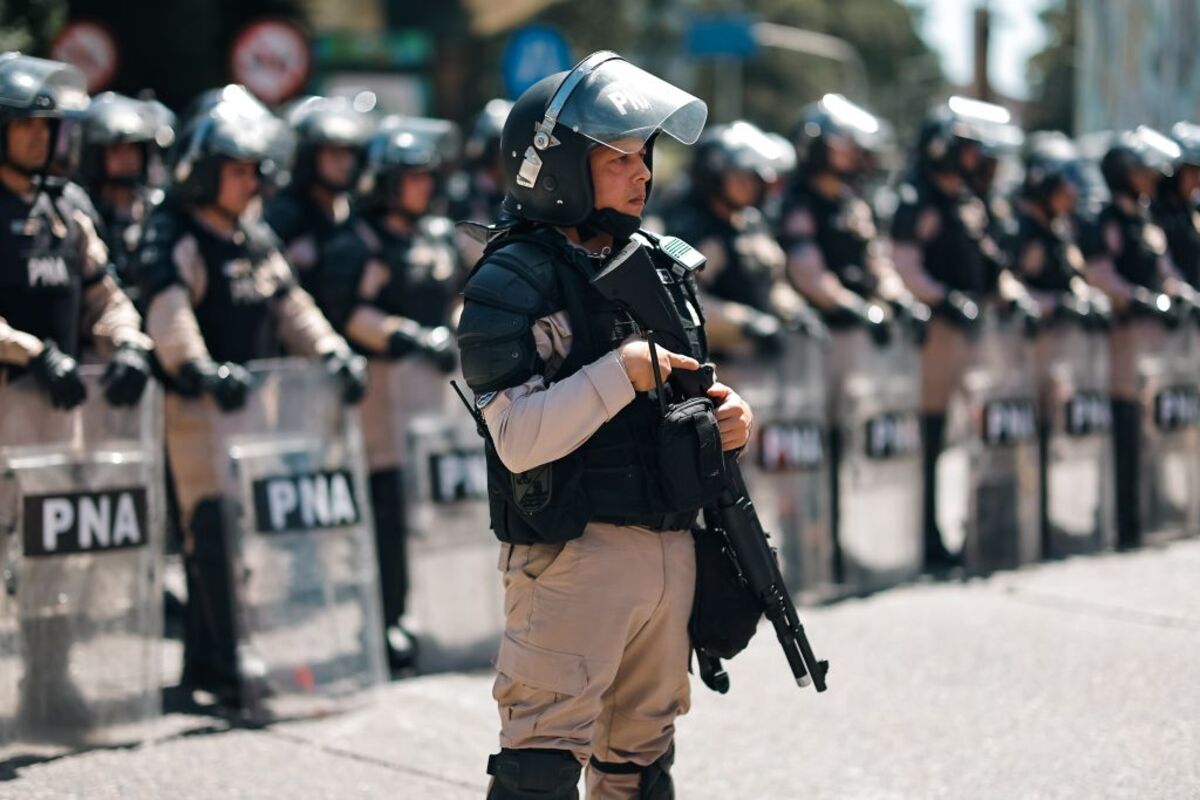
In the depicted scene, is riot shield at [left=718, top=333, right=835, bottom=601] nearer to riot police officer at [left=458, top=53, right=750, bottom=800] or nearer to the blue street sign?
riot police officer at [left=458, top=53, right=750, bottom=800]

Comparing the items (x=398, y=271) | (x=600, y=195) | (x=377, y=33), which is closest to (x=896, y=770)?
Result: (x=600, y=195)

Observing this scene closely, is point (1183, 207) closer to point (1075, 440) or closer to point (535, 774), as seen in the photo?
point (1075, 440)

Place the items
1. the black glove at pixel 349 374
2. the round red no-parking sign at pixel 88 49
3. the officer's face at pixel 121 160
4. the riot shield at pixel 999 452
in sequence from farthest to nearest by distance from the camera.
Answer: the round red no-parking sign at pixel 88 49
the riot shield at pixel 999 452
the officer's face at pixel 121 160
the black glove at pixel 349 374

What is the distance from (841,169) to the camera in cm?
837

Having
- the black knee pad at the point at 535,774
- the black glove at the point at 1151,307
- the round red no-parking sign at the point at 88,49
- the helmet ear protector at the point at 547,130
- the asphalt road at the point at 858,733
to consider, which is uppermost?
the round red no-parking sign at the point at 88,49

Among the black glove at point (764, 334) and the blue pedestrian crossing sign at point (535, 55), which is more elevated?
the blue pedestrian crossing sign at point (535, 55)

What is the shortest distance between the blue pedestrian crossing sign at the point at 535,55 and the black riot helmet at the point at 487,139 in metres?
1.43

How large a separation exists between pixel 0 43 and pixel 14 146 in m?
5.53

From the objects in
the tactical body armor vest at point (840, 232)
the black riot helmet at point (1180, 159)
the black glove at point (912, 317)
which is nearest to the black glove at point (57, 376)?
the tactical body armor vest at point (840, 232)

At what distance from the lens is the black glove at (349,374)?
601 cm

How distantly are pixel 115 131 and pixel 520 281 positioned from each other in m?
4.07

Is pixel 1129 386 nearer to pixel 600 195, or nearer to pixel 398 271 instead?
pixel 398 271

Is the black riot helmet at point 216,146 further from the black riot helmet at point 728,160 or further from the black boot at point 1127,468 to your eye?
the black boot at point 1127,468

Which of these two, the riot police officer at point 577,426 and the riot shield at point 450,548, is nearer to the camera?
the riot police officer at point 577,426
